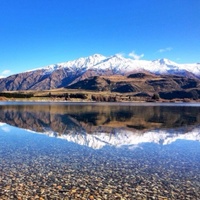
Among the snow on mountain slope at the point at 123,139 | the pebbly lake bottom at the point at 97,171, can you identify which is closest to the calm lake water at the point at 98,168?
the pebbly lake bottom at the point at 97,171

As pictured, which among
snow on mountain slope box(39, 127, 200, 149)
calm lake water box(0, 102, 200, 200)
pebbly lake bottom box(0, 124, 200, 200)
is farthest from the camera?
snow on mountain slope box(39, 127, 200, 149)

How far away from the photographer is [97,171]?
24.9 m

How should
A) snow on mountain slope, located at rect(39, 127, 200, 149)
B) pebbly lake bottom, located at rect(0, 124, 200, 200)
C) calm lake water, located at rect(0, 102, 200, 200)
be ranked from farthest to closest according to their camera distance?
snow on mountain slope, located at rect(39, 127, 200, 149) → calm lake water, located at rect(0, 102, 200, 200) → pebbly lake bottom, located at rect(0, 124, 200, 200)

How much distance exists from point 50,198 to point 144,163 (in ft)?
41.6

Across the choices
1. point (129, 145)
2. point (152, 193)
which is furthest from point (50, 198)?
point (129, 145)

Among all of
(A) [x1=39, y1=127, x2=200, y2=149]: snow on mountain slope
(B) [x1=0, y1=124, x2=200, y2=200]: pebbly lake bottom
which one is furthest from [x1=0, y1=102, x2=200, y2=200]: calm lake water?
(A) [x1=39, y1=127, x2=200, y2=149]: snow on mountain slope

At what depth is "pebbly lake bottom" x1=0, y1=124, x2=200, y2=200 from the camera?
1948 centimetres

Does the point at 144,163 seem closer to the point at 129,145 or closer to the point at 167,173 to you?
the point at 167,173

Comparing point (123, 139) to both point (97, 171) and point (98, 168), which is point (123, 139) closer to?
point (98, 168)

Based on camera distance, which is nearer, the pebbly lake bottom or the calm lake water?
the pebbly lake bottom

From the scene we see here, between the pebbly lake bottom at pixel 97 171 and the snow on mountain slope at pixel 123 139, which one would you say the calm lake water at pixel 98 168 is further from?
the snow on mountain slope at pixel 123 139

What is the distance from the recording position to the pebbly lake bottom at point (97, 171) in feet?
63.9

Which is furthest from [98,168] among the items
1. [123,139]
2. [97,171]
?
[123,139]

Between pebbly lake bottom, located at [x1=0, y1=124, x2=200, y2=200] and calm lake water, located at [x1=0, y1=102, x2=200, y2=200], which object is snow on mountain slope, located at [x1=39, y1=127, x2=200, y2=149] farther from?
pebbly lake bottom, located at [x1=0, y1=124, x2=200, y2=200]
